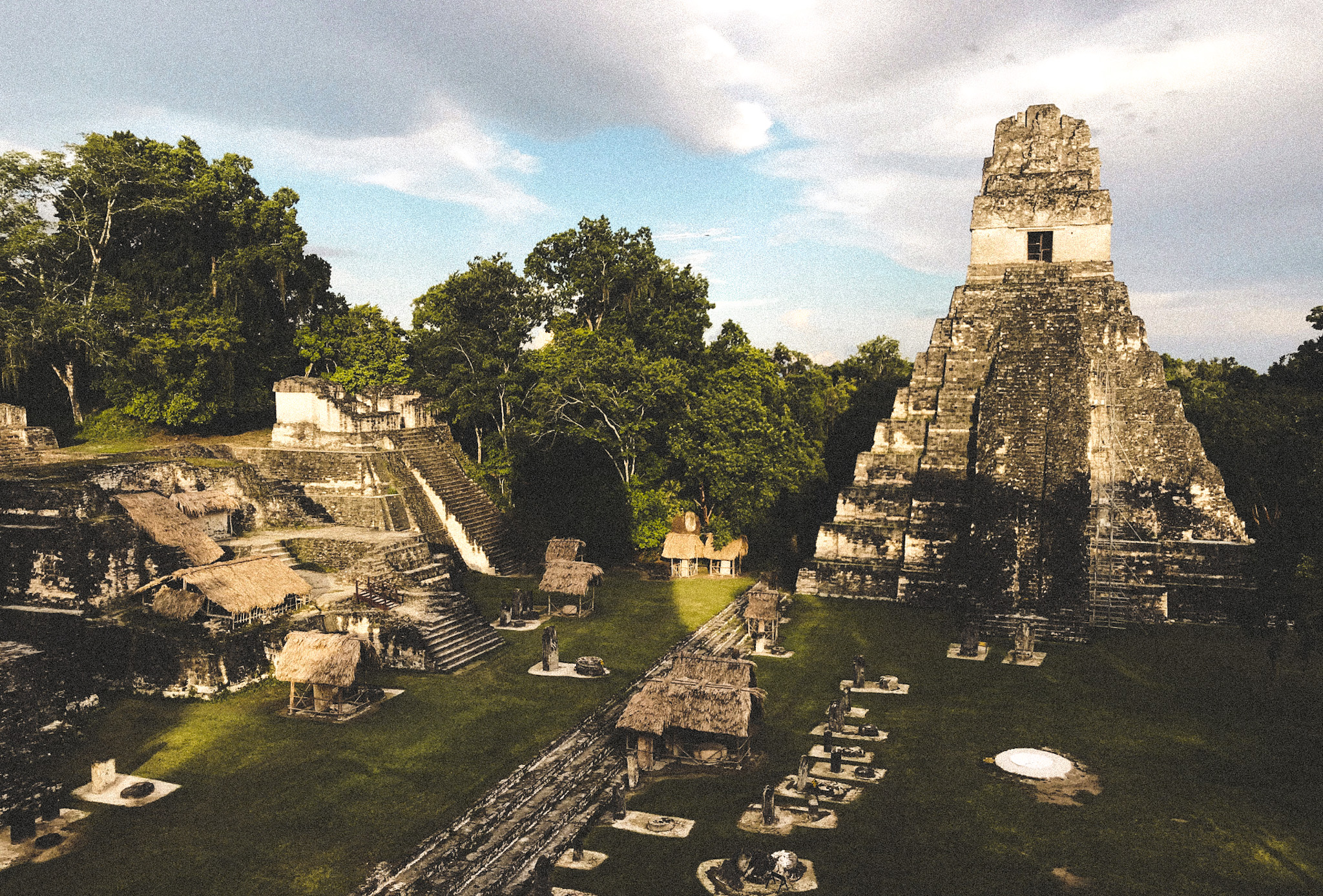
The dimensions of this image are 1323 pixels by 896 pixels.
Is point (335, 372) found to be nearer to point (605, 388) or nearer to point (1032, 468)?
point (605, 388)

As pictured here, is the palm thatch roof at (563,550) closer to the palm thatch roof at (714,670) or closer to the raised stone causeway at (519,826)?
the raised stone causeway at (519,826)

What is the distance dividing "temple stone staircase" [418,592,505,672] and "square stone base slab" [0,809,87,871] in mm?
7699

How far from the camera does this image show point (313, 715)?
54.0 ft

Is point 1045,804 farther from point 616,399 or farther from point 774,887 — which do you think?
point 616,399

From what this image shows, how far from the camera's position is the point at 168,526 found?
67.3 ft

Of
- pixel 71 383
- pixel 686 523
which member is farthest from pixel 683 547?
pixel 71 383

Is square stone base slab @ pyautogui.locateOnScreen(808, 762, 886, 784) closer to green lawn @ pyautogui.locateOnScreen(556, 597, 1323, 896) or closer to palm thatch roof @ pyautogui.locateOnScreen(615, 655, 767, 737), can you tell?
green lawn @ pyautogui.locateOnScreen(556, 597, 1323, 896)

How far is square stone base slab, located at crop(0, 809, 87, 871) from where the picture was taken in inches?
456

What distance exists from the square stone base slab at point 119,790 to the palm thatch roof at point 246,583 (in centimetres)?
471

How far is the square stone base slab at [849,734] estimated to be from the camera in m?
15.7

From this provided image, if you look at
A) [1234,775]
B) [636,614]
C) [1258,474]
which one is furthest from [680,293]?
[1234,775]

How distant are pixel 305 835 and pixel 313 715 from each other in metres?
4.51

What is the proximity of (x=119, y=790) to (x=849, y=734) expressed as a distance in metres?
12.5

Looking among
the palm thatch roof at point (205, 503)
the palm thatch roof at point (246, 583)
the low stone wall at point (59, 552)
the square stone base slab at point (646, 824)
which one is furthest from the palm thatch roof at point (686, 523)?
the square stone base slab at point (646, 824)
